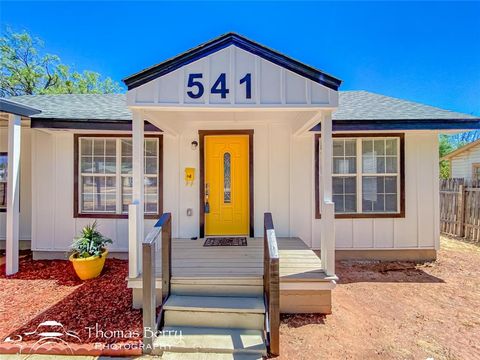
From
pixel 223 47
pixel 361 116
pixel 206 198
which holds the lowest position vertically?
pixel 206 198

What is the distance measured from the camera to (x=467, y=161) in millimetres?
11844

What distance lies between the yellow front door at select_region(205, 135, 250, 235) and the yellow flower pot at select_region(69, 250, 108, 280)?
2151mm

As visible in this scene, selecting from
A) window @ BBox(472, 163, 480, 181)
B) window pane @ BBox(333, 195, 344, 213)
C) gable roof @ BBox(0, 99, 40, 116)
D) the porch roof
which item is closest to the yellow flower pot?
the porch roof

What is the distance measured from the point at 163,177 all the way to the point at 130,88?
8.12 ft

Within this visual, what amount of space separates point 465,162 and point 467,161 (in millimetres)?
167

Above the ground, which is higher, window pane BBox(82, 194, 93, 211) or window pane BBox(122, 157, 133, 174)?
window pane BBox(122, 157, 133, 174)

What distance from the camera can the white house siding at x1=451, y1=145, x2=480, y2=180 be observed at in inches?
445

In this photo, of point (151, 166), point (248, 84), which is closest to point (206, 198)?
point (151, 166)

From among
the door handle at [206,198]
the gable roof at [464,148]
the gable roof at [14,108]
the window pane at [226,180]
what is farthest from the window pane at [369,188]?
the gable roof at [464,148]

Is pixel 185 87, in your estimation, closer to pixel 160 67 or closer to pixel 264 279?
pixel 160 67

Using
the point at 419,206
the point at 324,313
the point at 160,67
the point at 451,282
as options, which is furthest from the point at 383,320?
the point at 160,67

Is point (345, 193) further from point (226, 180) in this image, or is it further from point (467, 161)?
point (467, 161)

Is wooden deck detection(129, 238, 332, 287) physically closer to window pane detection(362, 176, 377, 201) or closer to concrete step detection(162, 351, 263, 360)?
concrete step detection(162, 351, 263, 360)

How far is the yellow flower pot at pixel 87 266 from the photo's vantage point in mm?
4340
